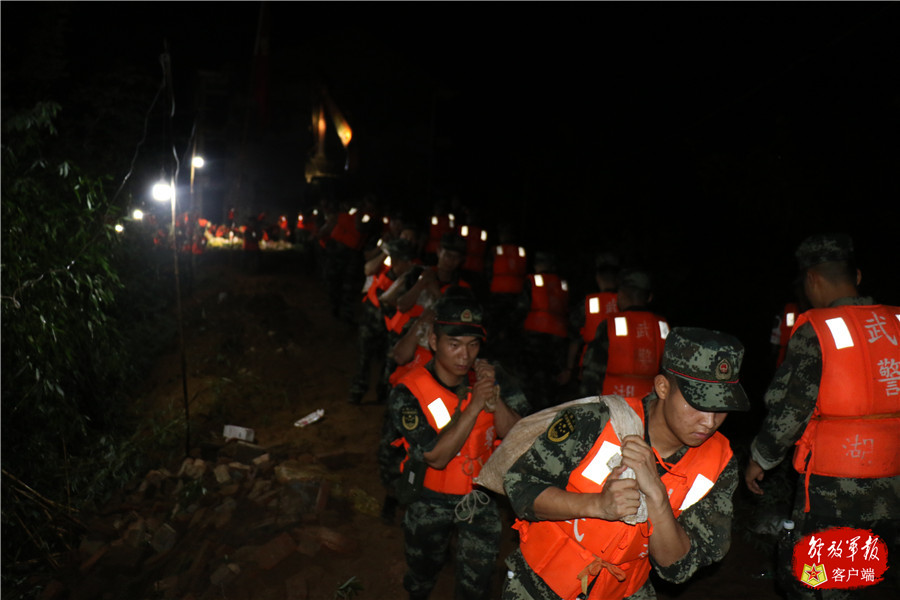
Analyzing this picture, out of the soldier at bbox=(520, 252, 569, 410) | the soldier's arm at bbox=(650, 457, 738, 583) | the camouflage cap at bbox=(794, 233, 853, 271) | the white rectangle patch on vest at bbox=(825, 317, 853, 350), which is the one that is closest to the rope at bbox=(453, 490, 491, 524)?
the soldier's arm at bbox=(650, 457, 738, 583)

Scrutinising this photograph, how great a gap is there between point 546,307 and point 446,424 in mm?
5263

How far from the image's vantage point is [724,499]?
2.35m

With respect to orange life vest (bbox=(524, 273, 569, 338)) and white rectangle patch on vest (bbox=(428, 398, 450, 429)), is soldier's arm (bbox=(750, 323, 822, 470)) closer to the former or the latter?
white rectangle patch on vest (bbox=(428, 398, 450, 429))

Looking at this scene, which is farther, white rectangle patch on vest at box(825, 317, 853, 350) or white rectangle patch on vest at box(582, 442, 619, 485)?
white rectangle patch on vest at box(825, 317, 853, 350)

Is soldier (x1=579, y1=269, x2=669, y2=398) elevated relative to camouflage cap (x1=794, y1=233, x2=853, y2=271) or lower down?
lower down

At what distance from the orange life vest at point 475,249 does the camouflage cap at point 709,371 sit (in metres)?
10.3

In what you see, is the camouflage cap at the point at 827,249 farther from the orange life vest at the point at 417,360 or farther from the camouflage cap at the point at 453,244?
the camouflage cap at the point at 453,244

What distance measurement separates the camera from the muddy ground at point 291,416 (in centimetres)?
479

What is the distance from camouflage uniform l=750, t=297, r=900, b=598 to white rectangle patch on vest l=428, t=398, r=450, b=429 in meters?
1.87

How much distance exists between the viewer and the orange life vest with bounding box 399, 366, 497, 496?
11.2 ft

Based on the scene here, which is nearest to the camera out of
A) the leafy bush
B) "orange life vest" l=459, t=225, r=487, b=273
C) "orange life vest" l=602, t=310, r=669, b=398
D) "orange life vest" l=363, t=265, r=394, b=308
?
"orange life vest" l=602, t=310, r=669, b=398

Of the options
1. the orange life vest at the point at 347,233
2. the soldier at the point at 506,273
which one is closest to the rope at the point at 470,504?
the soldier at the point at 506,273

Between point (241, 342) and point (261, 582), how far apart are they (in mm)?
7206

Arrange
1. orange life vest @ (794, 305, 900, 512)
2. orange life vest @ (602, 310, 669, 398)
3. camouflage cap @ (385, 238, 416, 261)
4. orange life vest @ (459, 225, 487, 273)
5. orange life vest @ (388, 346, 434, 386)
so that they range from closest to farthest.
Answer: orange life vest @ (794, 305, 900, 512) → orange life vest @ (388, 346, 434, 386) → orange life vest @ (602, 310, 669, 398) → camouflage cap @ (385, 238, 416, 261) → orange life vest @ (459, 225, 487, 273)
